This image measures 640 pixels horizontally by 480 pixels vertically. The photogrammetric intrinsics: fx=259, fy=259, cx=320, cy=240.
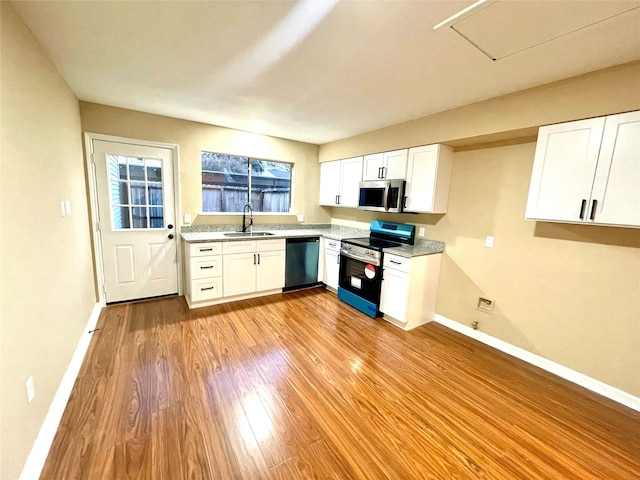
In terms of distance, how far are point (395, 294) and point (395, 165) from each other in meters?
1.67

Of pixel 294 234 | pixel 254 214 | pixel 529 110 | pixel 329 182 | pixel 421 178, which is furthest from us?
pixel 329 182

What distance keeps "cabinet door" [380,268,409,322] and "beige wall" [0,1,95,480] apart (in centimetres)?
301

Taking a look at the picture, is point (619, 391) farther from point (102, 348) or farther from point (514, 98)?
point (102, 348)

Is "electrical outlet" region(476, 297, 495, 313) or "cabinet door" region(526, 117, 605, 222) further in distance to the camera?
"electrical outlet" region(476, 297, 495, 313)

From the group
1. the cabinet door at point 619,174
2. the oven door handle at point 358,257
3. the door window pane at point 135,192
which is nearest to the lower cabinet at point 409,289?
the oven door handle at point 358,257

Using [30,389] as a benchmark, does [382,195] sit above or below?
above

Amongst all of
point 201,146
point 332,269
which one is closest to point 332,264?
point 332,269

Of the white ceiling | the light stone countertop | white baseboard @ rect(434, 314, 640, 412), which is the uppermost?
the white ceiling

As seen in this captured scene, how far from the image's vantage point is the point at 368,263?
3.40 meters

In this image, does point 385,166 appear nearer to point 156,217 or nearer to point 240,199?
point 240,199

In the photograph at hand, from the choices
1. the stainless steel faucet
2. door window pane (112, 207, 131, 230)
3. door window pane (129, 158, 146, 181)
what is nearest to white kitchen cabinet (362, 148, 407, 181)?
the stainless steel faucet

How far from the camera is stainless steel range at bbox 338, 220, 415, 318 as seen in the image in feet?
10.9

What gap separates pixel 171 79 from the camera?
7.62 feet

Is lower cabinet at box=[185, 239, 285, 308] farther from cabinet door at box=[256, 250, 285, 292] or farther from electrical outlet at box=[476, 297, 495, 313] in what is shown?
electrical outlet at box=[476, 297, 495, 313]
